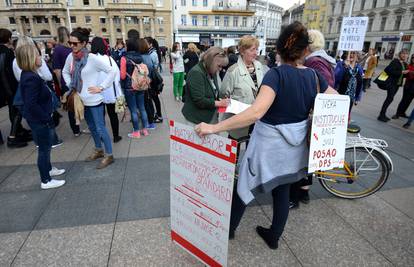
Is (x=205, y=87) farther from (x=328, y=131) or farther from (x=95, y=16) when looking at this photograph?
(x=95, y=16)

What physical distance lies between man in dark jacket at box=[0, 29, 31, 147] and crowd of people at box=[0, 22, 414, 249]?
17 millimetres

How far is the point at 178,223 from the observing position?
86.3 inches

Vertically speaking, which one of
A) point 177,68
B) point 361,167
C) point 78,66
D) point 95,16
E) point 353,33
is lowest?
point 361,167

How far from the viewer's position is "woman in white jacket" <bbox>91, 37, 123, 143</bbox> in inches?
148

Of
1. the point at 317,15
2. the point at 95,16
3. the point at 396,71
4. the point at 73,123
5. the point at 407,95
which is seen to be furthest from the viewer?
the point at 317,15

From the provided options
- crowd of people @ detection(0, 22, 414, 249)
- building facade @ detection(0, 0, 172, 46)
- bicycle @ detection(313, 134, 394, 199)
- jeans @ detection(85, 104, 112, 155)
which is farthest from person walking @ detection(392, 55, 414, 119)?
building facade @ detection(0, 0, 172, 46)

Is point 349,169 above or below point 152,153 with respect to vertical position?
above

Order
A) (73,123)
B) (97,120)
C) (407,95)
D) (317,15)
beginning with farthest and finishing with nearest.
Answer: (317,15) → (407,95) → (73,123) → (97,120)

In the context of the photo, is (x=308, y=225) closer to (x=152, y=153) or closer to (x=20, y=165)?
(x=152, y=153)

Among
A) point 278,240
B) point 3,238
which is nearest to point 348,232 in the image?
point 278,240

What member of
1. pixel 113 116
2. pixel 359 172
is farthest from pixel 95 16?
pixel 359 172

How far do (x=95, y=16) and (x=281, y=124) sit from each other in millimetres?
62196

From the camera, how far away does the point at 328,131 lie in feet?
6.86

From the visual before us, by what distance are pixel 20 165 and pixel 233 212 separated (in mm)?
3677
